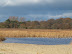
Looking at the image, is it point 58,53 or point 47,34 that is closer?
point 58,53

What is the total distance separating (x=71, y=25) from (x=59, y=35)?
33729mm

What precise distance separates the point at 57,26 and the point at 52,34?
3109cm

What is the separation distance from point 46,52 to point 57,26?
4977cm

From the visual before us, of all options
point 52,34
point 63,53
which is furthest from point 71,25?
point 63,53

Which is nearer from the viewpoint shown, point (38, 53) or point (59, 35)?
point (38, 53)

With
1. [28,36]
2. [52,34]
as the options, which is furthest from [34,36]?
[52,34]

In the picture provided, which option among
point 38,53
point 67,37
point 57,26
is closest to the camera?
point 38,53

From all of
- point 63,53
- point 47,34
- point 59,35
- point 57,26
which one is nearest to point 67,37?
point 59,35

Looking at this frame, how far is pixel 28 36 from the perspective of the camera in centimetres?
3253

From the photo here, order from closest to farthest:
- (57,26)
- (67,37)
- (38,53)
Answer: (38,53), (67,37), (57,26)

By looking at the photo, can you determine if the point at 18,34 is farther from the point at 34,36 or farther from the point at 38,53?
the point at 38,53

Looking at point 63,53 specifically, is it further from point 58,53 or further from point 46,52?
point 46,52

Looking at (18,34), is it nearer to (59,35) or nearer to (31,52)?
(59,35)

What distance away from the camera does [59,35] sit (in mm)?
32250
